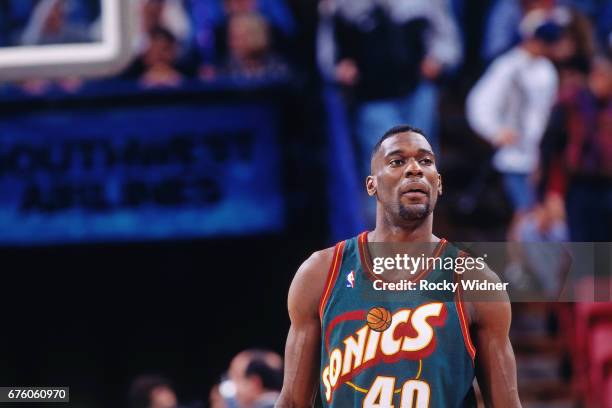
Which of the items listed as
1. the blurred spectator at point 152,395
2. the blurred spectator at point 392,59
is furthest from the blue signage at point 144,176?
the blurred spectator at point 152,395

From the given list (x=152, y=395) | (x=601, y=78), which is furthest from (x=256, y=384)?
(x=601, y=78)

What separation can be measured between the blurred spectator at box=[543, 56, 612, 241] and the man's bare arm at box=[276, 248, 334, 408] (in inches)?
157

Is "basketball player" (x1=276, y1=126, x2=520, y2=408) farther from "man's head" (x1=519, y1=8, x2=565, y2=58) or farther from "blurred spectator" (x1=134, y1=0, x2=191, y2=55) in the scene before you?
"blurred spectator" (x1=134, y1=0, x2=191, y2=55)

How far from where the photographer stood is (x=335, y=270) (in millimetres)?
3359

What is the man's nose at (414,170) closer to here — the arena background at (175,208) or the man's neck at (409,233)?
the man's neck at (409,233)

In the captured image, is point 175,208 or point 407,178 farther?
point 175,208

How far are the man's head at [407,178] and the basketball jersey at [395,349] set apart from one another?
217 mm

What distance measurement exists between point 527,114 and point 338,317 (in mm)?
4111

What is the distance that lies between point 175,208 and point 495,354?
441cm

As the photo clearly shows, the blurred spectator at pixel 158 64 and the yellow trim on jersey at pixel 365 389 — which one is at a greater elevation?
the blurred spectator at pixel 158 64

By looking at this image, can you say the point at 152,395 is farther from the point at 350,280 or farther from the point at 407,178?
the point at 407,178

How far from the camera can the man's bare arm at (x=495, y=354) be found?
3164 millimetres

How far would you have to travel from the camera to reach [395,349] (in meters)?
3.25

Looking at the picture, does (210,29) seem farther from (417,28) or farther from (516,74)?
(516,74)
